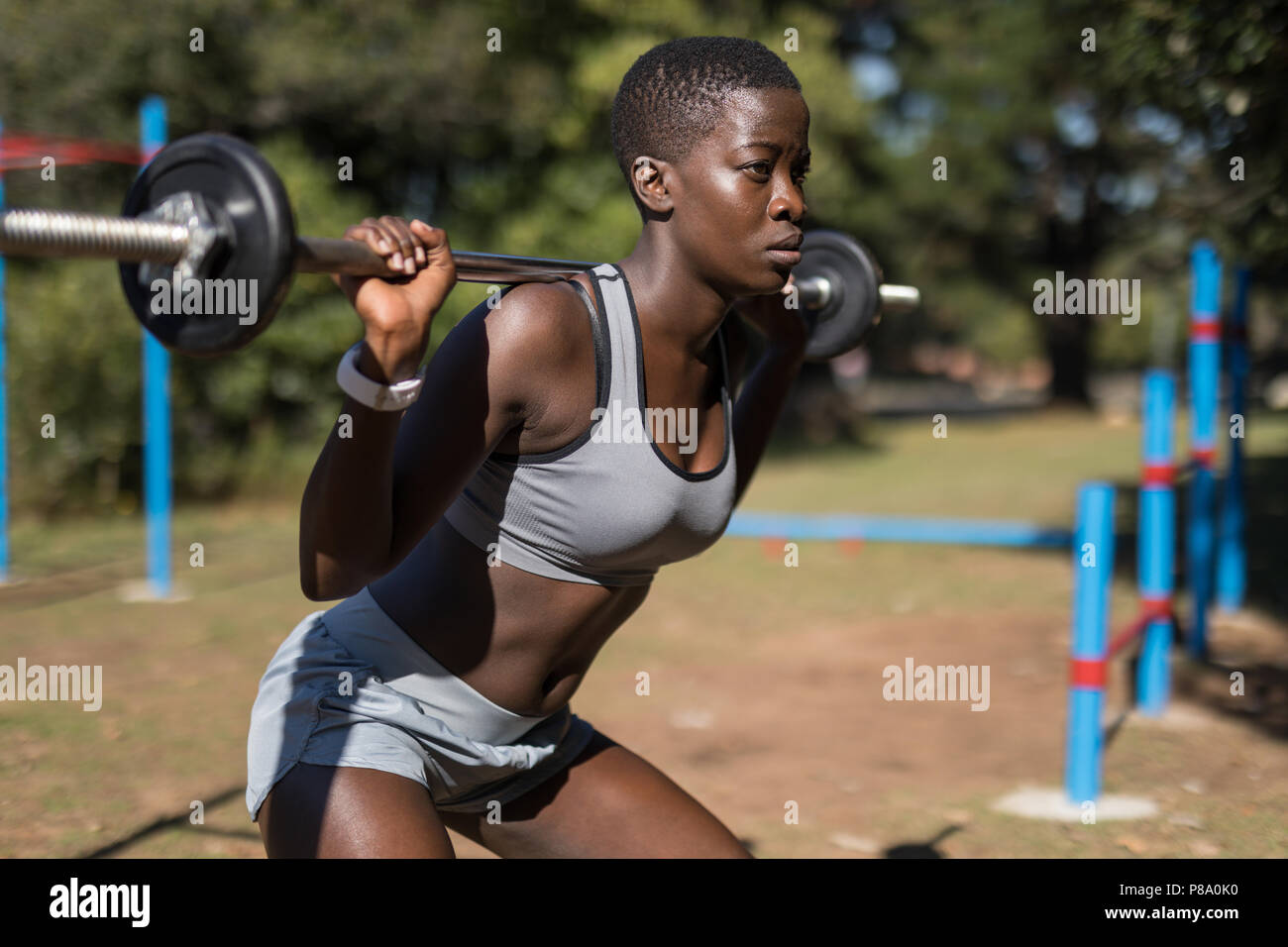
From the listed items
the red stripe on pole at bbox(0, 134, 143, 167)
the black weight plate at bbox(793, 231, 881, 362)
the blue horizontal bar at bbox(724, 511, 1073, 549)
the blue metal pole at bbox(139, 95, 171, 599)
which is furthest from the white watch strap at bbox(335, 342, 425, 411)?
the red stripe on pole at bbox(0, 134, 143, 167)

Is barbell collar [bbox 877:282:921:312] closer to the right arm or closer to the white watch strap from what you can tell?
the right arm

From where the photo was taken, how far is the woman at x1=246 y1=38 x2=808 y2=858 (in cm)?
179

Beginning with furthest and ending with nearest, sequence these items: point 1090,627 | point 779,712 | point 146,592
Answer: point 146,592 < point 779,712 < point 1090,627

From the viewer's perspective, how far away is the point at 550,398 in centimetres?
185

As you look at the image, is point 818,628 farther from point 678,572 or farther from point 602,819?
point 602,819

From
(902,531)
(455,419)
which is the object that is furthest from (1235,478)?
(455,419)

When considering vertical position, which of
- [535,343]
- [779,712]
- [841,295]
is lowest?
[779,712]

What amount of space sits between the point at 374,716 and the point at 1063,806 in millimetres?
3225

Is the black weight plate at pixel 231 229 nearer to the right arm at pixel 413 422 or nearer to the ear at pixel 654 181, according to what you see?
the right arm at pixel 413 422

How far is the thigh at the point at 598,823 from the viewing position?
7.23 ft

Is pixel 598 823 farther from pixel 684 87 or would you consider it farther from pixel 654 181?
pixel 684 87

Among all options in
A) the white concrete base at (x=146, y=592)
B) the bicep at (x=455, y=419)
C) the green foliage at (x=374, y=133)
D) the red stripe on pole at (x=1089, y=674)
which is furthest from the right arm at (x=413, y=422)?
the white concrete base at (x=146, y=592)

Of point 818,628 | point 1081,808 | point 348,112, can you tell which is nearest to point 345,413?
point 1081,808

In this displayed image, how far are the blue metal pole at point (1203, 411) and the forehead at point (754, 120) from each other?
4965mm
